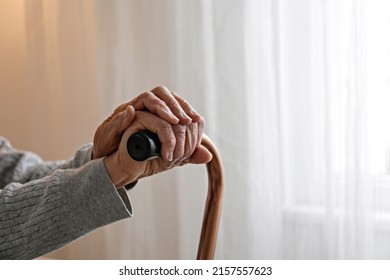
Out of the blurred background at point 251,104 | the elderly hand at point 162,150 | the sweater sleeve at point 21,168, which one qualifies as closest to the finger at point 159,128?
the elderly hand at point 162,150

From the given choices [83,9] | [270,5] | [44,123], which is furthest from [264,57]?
[44,123]

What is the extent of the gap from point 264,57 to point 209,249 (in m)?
0.76

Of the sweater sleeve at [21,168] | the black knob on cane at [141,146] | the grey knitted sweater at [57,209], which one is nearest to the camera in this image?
the black knob on cane at [141,146]

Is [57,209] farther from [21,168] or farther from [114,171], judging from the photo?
[21,168]

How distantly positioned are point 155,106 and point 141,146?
0.26 feet

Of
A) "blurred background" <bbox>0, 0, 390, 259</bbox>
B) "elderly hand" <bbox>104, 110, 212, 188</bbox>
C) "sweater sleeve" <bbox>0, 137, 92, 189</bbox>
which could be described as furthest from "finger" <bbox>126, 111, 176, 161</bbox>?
"blurred background" <bbox>0, 0, 390, 259</bbox>

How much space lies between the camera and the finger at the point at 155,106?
72 cm

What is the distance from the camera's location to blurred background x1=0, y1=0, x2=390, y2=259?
4.15ft

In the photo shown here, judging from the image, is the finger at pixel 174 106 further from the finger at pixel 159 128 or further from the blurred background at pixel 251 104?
the blurred background at pixel 251 104

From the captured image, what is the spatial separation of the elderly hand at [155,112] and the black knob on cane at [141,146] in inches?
1.7

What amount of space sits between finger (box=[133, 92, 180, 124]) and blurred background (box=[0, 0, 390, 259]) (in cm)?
64

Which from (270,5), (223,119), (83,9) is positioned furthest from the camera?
(83,9)

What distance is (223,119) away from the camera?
1.50m

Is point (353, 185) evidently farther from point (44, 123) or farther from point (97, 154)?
point (44, 123)
